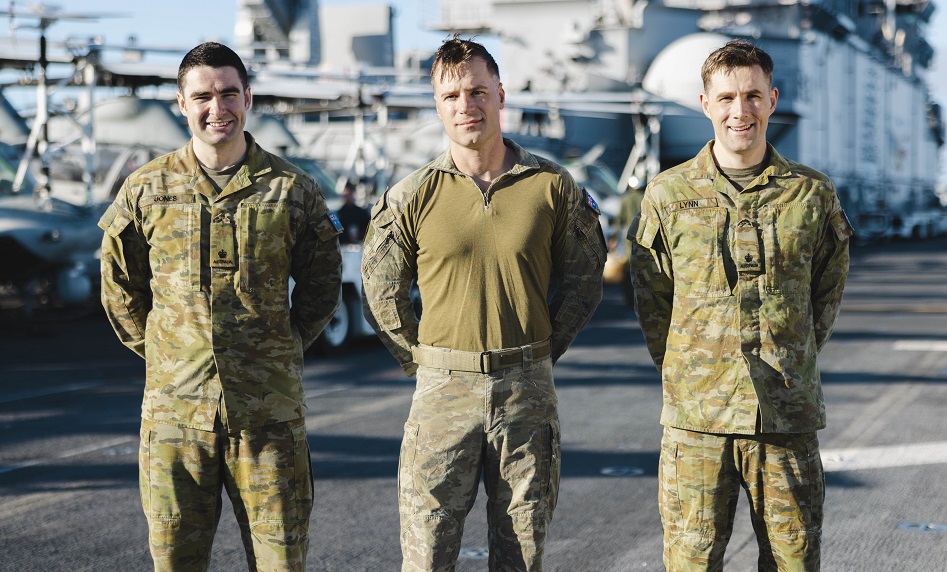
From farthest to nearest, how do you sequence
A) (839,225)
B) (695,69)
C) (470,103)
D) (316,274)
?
(695,69) < (316,274) < (839,225) < (470,103)

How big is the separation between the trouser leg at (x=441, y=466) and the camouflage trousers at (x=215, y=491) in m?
0.38

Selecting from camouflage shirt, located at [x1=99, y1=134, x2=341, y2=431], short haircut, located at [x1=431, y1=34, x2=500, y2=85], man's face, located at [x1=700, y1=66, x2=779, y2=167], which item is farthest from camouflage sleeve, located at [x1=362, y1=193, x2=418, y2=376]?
man's face, located at [x1=700, y1=66, x2=779, y2=167]

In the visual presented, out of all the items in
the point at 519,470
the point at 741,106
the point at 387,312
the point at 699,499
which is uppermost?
the point at 741,106

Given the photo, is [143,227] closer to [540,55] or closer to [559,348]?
[559,348]

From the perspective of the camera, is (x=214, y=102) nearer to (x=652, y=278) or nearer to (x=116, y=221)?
(x=116, y=221)

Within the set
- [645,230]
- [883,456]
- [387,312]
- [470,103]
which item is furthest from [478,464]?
[883,456]

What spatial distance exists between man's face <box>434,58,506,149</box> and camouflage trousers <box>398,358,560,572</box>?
73 centimetres

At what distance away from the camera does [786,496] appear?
331 centimetres

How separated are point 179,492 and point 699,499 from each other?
1.63m

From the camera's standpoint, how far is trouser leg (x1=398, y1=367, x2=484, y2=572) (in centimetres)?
327

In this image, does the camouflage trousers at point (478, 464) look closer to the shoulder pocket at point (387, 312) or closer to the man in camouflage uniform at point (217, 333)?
the shoulder pocket at point (387, 312)

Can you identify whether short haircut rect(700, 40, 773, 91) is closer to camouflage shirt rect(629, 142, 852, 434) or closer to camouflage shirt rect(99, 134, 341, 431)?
camouflage shirt rect(629, 142, 852, 434)

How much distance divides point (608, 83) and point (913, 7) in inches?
1353

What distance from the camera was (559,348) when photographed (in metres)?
3.56
